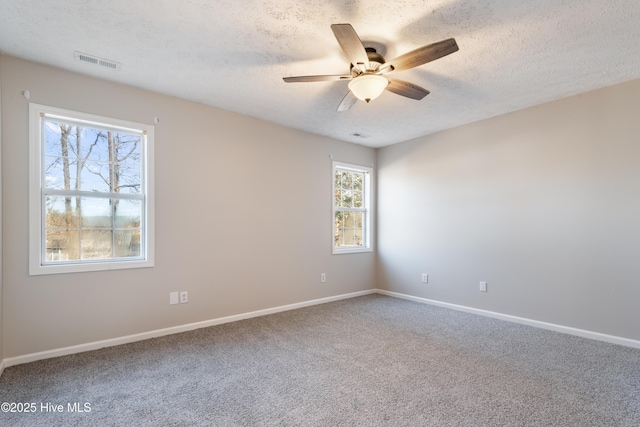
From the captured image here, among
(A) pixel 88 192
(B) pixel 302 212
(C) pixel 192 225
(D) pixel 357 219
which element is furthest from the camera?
(D) pixel 357 219

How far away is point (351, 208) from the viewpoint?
A: 511cm

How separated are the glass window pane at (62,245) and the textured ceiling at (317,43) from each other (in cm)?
146

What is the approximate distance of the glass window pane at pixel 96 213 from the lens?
290 centimetres

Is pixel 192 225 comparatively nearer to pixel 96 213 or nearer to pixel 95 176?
pixel 96 213

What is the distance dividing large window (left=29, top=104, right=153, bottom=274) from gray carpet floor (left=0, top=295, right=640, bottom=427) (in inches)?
34.5

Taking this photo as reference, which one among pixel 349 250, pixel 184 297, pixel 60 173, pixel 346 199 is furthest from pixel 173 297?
pixel 346 199

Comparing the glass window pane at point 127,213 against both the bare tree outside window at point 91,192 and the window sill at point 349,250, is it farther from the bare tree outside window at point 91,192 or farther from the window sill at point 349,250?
the window sill at point 349,250

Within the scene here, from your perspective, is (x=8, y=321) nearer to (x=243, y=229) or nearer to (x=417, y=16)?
(x=243, y=229)

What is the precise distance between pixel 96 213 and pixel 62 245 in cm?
38

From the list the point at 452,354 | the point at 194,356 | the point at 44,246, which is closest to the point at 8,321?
the point at 44,246

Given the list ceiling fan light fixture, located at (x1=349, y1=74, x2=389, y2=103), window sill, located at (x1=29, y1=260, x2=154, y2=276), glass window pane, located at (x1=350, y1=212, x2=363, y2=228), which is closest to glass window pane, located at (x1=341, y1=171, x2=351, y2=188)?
glass window pane, located at (x1=350, y1=212, x2=363, y2=228)

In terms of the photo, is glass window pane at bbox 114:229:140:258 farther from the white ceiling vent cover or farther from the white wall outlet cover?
the white ceiling vent cover

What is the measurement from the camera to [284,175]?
167 inches

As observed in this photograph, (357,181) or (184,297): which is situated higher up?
(357,181)
